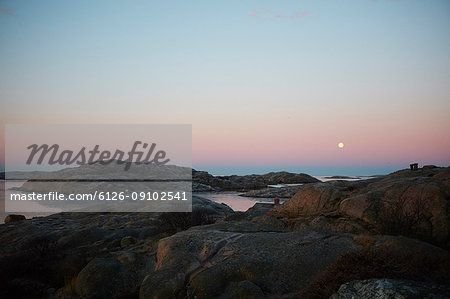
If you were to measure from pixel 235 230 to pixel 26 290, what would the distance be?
7.80 metres

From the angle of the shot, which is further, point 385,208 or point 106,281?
point 385,208

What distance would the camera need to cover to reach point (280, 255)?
872 centimetres

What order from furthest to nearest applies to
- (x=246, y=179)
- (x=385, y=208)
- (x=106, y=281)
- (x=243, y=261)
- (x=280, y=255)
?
(x=246, y=179) < (x=385, y=208) < (x=106, y=281) < (x=280, y=255) < (x=243, y=261)

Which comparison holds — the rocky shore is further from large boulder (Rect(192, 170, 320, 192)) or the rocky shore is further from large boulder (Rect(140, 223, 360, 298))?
large boulder (Rect(192, 170, 320, 192))

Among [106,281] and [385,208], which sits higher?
[385,208]

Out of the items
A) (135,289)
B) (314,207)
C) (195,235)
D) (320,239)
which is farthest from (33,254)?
(314,207)

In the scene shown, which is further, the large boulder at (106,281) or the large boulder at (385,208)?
the large boulder at (385,208)

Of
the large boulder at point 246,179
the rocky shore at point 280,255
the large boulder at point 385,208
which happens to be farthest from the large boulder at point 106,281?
the large boulder at point 246,179

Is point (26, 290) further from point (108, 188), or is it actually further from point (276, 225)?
point (108, 188)

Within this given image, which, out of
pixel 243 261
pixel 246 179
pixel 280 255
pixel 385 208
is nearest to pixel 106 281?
pixel 243 261

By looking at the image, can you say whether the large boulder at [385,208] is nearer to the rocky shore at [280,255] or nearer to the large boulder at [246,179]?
the rocky shore at [280,255]

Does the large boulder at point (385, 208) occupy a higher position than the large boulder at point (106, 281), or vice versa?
the large boulder at point (385, 208)

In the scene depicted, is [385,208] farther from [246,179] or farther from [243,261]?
[246,179]

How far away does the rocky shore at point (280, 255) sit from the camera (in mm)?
4848
